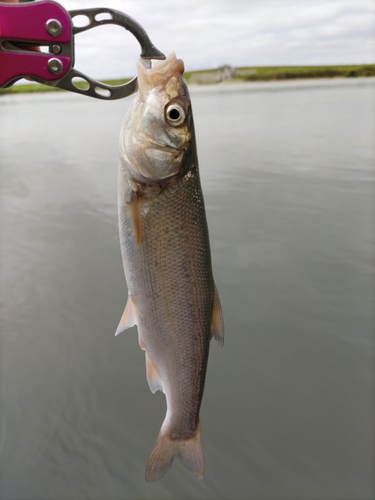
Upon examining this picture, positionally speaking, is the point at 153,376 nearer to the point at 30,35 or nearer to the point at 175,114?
the point at 175,114

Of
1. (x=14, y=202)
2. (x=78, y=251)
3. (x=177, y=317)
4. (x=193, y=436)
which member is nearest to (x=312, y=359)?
(x=193, y=436)

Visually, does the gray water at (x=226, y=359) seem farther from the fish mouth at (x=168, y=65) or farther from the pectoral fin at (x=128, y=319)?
the fish mouth at (x=168, y=65)

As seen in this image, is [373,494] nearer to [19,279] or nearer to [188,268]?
[188,268]

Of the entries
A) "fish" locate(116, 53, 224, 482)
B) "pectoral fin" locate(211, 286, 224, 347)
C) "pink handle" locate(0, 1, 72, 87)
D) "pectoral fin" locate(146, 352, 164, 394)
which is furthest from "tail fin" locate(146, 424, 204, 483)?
"pink handle" locate(0, 1, 72, 87)

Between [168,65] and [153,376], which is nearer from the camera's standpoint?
[168,65]

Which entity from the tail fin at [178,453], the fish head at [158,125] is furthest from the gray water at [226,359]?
the fish head at [158,125]

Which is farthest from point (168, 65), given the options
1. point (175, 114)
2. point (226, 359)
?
point (226, 359)

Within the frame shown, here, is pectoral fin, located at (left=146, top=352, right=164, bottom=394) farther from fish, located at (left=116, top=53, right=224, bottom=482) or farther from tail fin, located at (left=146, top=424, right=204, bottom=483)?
tail fin, located at (left=146, top=424, right=204, bottom=483)
